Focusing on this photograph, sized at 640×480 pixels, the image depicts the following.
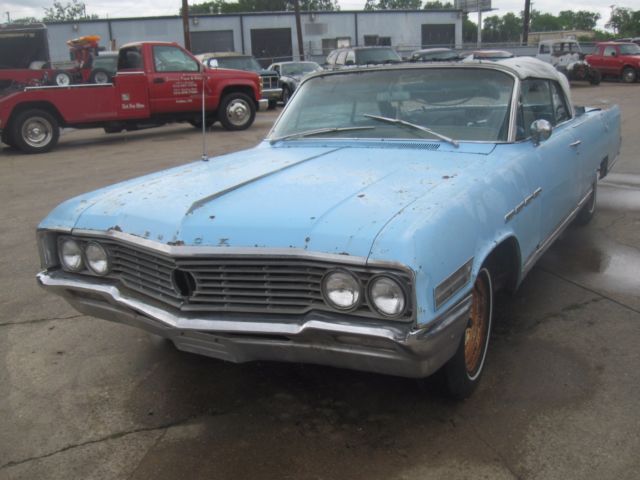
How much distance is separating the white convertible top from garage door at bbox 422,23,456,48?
41.7 m

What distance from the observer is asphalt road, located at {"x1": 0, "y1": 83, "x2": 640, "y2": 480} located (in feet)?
8.27

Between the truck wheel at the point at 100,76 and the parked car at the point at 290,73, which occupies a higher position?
the truck wheel at the point at 100,76

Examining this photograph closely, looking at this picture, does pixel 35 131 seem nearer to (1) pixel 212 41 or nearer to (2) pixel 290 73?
(2) pixel 290 73

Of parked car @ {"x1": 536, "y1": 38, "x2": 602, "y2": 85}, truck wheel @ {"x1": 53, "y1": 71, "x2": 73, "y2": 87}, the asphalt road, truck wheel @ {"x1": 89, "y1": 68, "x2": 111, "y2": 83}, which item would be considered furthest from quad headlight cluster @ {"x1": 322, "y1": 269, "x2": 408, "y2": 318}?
parked car @ {"x1": 536, "y1": 38, "x2": 602, "y2": 85}

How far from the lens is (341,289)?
234cm

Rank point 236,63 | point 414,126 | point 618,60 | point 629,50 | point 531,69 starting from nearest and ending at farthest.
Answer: point 414,126 < point 531,69 < point 236,63 < point 618,60 < point 629,50

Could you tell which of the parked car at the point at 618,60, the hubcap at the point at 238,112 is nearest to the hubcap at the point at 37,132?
the hubcap at the point at 238,112

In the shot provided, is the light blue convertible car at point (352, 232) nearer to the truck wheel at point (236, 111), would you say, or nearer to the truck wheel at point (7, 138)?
the truck wheel at point (7, 138)

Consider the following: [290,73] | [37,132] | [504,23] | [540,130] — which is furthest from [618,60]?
A: [504,23]

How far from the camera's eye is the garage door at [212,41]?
134 ft

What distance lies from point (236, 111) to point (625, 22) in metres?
76.8

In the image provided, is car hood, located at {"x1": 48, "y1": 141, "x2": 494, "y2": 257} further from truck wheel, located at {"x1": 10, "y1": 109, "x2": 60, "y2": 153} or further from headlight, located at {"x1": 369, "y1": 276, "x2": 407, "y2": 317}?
truck wheel, located at {"x1": 10, "y1": 109, "x2": 60, "y2": 153}

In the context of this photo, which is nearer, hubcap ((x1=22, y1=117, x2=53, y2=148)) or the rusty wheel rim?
the rusty wheel rim

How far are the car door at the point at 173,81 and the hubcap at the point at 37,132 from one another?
2118 millimetres
